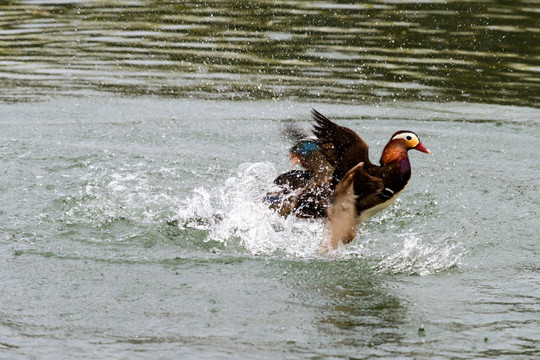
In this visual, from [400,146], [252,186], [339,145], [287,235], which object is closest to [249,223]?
[287,235]

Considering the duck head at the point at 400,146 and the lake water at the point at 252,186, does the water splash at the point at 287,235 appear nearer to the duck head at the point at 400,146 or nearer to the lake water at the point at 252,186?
the lake water at the point at 252,186

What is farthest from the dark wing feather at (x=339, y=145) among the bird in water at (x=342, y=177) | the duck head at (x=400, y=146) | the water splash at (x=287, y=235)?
the water splash at (x=287, y=235)

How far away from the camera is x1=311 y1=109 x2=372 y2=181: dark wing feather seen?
6.58 meters

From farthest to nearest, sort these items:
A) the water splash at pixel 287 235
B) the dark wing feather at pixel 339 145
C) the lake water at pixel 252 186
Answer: the water splash at pixel 287 235
the dark wing feather at pixel 339 145
the lake water at pixel 252 186

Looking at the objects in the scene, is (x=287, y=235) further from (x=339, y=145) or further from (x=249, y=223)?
(x=339, y=145)

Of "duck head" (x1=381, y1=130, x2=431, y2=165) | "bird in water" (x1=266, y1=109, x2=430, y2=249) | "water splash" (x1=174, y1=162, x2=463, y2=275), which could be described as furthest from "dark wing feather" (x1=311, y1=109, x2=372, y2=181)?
"water splash" (x1=174, y1=162, x2=463, y2=275)

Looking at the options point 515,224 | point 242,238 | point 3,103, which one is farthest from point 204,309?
point 3,103

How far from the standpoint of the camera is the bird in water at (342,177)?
6.68 meters

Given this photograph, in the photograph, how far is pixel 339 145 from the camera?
21.9ft

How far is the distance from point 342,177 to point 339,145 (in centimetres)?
28

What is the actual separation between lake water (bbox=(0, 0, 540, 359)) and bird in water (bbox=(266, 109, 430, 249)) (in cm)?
20

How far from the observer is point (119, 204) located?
779 centimetres

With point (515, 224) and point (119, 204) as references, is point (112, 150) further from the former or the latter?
point (515, 224)

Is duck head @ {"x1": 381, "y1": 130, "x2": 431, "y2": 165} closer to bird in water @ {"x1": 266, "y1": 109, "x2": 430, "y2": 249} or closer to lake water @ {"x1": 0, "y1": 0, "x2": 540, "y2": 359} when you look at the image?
bird in water @ {"x1": 266, "y1": 109, "x2": 430, "y2": 249}
